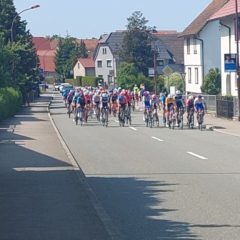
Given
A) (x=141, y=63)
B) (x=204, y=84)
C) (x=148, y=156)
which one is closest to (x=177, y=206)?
(x=148, y=156)

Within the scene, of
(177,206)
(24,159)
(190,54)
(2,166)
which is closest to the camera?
(177,206)

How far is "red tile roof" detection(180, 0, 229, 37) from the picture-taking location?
75188 mm

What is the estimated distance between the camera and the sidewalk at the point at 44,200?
34.9ft

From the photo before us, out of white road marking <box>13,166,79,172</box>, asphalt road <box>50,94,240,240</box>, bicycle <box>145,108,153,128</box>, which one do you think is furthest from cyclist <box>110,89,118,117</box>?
white road marking <box>13,166,79,172</box>

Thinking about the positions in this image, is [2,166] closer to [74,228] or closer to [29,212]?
[29,212]

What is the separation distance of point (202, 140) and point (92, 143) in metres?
3.82

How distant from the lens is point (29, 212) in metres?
12.3

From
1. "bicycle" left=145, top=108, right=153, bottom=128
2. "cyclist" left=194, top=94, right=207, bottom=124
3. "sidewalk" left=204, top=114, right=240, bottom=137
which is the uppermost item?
"cyclist" left=194, top=94, right=207, bottom=124

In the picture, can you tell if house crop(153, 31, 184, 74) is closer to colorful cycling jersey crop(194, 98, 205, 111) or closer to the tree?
the tree

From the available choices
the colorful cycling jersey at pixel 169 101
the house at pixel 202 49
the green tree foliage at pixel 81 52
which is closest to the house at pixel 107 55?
the green tree foliage at pixel 81 52

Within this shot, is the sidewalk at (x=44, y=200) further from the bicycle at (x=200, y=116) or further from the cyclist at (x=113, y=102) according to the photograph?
the cyclist at (x=113, y=102)

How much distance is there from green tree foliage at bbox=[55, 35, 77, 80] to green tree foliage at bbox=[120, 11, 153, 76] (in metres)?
70.2

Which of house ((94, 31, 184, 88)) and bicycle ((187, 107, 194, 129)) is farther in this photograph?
house ((94, 31, 184, 88))

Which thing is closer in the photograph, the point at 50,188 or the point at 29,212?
the point at 29,212
